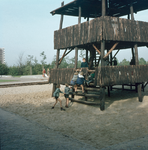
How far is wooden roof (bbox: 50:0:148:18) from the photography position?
1420cm

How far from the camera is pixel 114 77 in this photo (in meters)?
12.1

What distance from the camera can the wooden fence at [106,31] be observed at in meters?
11.8

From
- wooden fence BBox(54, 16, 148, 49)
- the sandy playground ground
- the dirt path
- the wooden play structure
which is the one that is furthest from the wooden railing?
the dirt path

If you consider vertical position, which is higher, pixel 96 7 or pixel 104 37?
pixel 96 7

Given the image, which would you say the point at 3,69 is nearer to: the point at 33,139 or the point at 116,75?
the point at 116,75

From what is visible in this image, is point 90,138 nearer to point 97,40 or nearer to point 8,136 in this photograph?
point 8,136

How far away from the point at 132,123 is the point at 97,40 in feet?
20.0

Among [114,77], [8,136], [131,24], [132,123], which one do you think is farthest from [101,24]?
[8,136]

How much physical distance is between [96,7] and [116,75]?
23.8 feet

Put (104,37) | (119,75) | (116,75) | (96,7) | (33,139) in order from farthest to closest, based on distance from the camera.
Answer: (96,7), (119,75), (116,75), (104,37), (33,139)

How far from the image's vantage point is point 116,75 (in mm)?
12234

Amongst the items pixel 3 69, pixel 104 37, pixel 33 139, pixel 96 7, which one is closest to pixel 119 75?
pixel 104 37

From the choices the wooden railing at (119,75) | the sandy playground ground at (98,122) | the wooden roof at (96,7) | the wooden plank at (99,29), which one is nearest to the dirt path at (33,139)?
the sandy playground ground at (98,122)

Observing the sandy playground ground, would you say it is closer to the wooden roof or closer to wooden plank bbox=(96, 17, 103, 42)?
wooden plank bbox=(96, 17, 103, 42)
